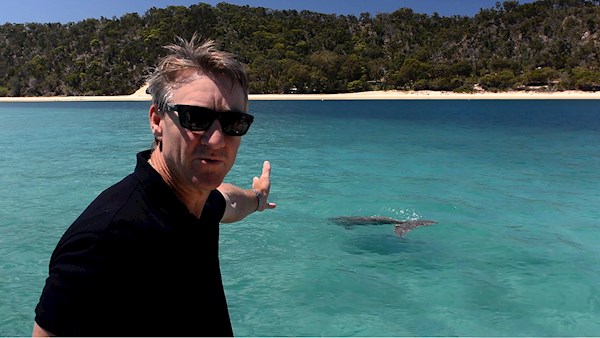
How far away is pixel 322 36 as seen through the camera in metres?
112

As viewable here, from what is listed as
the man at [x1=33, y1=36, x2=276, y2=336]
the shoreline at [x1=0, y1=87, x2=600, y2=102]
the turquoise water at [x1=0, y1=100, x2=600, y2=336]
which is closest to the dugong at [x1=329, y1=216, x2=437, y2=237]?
the turquoise water at [x1=0, y1=100, x2=600, y2=336]

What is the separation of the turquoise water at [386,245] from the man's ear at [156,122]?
4.02 m

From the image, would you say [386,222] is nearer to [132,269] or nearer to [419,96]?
[132,269]

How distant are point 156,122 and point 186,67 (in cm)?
21

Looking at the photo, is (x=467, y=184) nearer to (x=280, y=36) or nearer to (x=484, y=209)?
(x=484, y=209)

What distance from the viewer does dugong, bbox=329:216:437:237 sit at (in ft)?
26.3

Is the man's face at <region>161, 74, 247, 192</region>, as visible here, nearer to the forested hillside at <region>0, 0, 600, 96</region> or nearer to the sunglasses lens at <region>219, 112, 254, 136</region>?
the sunglasses lens at <region>219, 112, 254, 136</region>

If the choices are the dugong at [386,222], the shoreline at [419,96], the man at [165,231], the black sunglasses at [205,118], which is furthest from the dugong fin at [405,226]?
the shoreline at [419,96]

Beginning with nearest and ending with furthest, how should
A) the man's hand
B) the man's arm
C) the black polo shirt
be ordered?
the black polo shirt < the man's arm < the man's hand

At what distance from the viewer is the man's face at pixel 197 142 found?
151 centimetres

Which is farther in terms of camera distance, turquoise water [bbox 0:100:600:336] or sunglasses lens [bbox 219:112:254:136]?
turquoise water [bbox 0:100:600:336]

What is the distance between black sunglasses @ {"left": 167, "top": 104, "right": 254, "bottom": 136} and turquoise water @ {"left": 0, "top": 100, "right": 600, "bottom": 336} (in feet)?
13.0

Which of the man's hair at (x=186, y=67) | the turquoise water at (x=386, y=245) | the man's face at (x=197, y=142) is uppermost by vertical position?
the man's hair at (x=186, y=67)

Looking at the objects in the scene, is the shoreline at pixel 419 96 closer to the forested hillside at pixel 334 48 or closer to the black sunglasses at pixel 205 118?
the forested hillside at pixel 334 48
